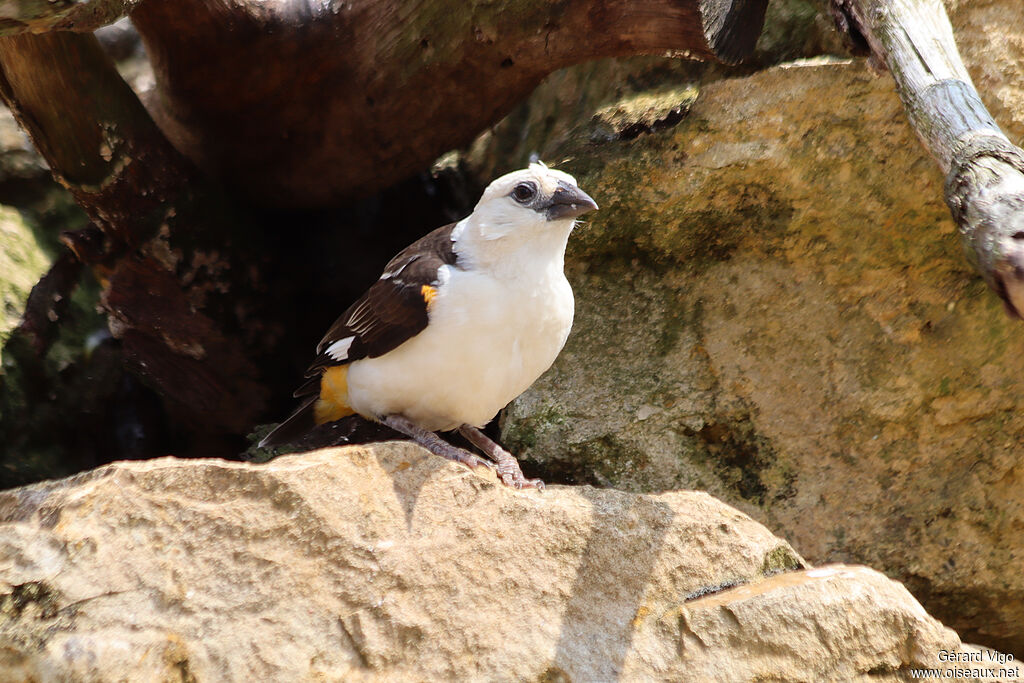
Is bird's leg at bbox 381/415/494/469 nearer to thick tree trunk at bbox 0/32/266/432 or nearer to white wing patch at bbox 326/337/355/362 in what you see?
white wing patch at bbox 326/337/355/362

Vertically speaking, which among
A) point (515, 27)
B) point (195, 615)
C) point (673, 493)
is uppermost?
point (515, 27)

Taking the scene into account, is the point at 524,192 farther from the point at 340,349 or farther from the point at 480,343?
the point at 340,349

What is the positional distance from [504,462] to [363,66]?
252 centimetres

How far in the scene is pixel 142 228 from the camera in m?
5.36

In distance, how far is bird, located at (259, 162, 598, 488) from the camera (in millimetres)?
4289

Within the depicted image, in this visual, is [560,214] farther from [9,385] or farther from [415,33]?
[9,385]

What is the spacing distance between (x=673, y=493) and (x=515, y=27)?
108 inches

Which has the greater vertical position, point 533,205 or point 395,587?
point 533,205

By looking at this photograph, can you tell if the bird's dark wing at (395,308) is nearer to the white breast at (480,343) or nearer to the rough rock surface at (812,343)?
the white breast at (480,343)

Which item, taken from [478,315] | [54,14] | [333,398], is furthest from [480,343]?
[54,14]

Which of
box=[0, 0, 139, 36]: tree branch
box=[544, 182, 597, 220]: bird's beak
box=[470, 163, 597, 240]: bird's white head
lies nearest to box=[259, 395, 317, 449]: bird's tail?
box=[470, 163, 597, 240]: bird's white head

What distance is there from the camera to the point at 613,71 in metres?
5.96

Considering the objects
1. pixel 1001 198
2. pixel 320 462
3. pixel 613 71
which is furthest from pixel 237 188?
pixel 1001 198

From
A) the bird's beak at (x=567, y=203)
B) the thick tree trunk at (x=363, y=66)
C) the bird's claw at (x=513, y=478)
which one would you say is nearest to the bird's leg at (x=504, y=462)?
the bird's claw at (x=513, y=478)
